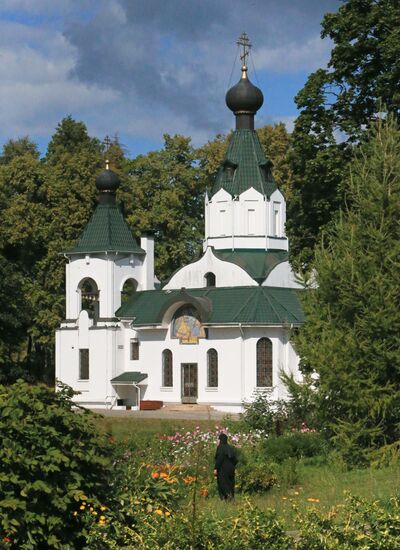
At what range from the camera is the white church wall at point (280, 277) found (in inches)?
1973

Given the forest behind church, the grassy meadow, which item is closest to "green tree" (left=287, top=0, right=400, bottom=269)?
the forest behind church

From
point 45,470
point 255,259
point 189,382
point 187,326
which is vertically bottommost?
point 45,470

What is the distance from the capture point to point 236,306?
160 feet

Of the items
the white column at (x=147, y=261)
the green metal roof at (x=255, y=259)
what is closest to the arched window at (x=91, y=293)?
the white column at (x=147, y=261)

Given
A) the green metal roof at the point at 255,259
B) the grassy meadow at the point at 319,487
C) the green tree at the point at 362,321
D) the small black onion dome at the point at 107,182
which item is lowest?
the grassy meadow at the point at 319,487

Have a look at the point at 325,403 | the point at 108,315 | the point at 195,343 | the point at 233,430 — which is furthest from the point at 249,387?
the point at 325,403

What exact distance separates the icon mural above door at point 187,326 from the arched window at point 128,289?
16.1 feet

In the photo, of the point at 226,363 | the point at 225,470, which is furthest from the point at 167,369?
the point at 225,470

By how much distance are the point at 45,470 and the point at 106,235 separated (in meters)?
41.8

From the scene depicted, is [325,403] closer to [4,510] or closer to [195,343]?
[4,510]

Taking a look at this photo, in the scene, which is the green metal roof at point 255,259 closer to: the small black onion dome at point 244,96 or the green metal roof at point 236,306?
the green metal roof at point 236,306

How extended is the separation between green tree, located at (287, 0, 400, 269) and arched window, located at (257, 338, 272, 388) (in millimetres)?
14068

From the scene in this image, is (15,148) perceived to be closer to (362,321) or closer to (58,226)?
(58,226)

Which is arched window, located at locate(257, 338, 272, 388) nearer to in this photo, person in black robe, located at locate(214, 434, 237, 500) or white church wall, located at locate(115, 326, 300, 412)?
white church wall, located at locate(115, 326, 300, 412)
